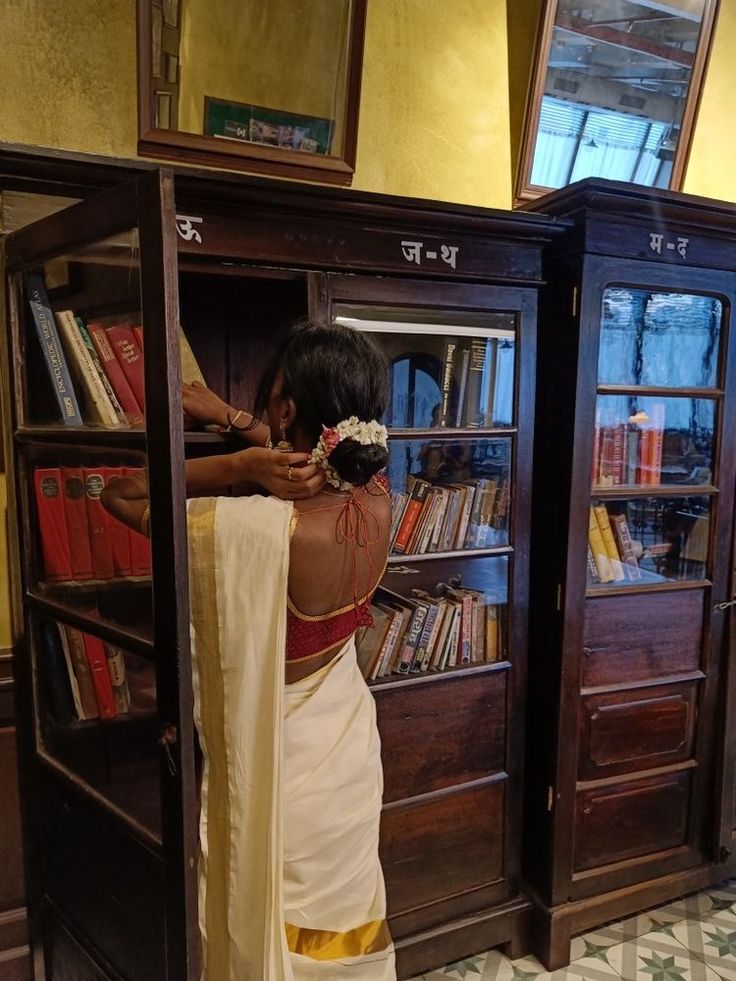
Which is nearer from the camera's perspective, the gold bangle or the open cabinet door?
the open cabinet door

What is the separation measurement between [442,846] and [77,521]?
1282 mm

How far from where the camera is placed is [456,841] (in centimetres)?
194

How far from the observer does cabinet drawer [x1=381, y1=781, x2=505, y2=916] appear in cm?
187

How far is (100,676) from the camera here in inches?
57.2

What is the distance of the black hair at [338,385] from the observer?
52.9 inches

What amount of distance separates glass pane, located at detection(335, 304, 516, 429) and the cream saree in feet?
2.06

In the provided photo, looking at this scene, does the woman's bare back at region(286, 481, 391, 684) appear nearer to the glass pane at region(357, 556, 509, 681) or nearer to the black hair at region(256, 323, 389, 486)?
the black hair at region(256, 323, 389, 486)

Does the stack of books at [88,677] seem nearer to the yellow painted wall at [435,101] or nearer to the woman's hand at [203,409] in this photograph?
the woman's hand at [203,409]

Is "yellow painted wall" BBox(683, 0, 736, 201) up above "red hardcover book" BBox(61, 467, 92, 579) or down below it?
above

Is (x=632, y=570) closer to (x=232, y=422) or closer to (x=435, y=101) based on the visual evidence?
(x=232, y=422)

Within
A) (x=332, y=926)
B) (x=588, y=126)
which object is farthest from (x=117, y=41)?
(x=332, y=926)

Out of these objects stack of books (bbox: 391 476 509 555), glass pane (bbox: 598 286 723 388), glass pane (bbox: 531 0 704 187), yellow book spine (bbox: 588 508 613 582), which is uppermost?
glass pane (bbox: 531 0 704 187)

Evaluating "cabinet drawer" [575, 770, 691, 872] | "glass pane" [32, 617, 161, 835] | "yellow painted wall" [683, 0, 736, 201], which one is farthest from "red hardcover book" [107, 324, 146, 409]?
"yellow painted wall" [683, 0, 736, 201]

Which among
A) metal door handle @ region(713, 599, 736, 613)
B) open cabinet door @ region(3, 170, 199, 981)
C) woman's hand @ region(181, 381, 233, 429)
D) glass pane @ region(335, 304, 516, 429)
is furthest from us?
metal door handle @ region(713, 599, 736, 613)
